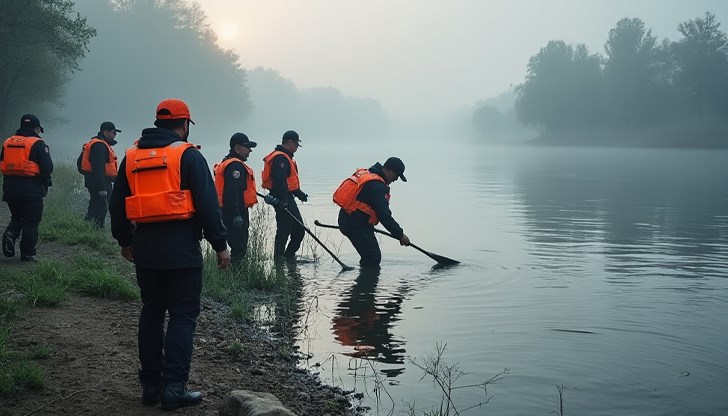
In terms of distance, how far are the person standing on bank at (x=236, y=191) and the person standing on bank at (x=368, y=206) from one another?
5.01 ft

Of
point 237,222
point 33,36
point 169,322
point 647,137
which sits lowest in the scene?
point 169,322

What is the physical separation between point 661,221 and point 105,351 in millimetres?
17514

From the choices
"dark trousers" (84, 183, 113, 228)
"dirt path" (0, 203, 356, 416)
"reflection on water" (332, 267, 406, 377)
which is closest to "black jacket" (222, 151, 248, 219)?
"reflection on water" (332, 267, 406, 377)

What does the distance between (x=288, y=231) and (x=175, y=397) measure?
8194 millimetres

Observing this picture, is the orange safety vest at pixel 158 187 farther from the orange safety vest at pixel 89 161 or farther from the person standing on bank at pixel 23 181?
the orange safety vest at pixel 89 161

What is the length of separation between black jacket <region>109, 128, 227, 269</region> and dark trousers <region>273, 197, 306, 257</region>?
25.3 ft

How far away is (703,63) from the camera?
7375 cm

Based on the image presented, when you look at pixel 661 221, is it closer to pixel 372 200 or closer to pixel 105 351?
pixel 372 200

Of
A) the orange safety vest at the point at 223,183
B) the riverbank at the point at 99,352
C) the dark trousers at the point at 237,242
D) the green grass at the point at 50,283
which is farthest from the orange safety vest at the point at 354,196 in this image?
the green grass at the point at 50,283

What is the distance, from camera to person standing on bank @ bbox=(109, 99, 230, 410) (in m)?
5.04

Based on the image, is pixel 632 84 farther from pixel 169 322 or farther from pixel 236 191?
pixel 169 322

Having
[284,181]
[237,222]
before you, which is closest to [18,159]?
[237,222]

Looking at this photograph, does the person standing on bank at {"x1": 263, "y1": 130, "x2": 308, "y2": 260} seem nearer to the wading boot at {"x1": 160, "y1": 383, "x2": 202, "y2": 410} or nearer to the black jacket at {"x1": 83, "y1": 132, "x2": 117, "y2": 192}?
the black jacket at {"x1": 83, "y1": 132, "x2": 117, "y2": 192}

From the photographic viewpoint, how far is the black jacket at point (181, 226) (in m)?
5.09
